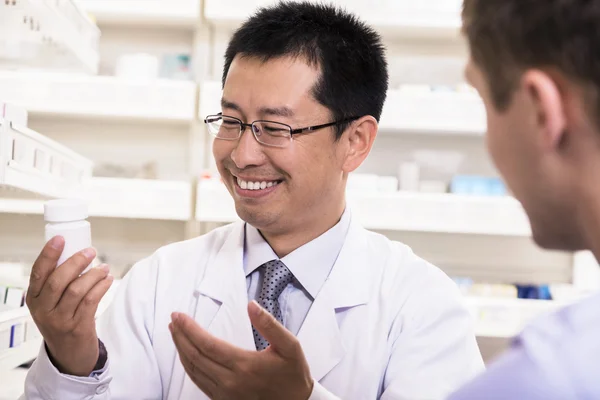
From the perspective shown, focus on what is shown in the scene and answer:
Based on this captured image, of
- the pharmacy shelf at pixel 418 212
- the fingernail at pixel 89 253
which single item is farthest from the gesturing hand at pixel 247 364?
the pharmacy shelf at pixel 418 212

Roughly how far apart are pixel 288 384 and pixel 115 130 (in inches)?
90.4

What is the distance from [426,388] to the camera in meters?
1.19

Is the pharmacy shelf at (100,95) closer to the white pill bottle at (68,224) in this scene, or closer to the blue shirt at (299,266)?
the blue shirt at (299,266)

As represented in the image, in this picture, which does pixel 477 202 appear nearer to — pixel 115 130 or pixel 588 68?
pixel 115 130

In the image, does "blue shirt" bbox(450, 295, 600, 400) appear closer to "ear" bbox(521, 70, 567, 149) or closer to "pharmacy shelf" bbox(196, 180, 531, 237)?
"ear" bbox(521, 70, 567, 149)

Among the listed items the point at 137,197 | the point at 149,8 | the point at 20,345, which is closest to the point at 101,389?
the point at 20,345

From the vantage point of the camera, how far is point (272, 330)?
0.87 meters

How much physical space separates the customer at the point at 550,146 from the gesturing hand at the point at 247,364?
1.22 feet

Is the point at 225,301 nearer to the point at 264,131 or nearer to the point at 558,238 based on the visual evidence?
the point at 264,131

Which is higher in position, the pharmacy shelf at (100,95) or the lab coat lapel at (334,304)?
the pharmacy shelf at (100,95)

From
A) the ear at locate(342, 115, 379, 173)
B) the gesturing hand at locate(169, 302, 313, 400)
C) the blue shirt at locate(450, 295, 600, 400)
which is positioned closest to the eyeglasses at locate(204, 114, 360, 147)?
the ear at locate(342, 115, 379, 173)

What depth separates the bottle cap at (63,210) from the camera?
0.94 m

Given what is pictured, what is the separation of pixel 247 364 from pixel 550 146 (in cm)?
54

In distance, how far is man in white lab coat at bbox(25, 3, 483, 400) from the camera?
4.18ft
